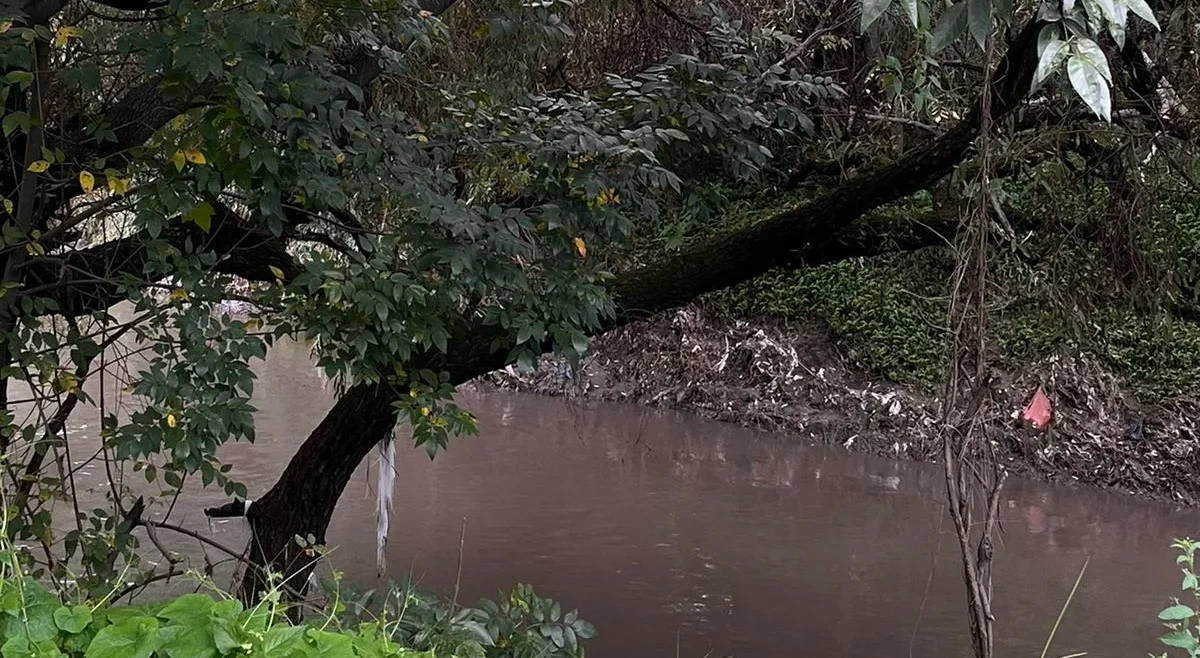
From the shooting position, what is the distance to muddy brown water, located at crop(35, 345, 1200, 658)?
18.5 ft

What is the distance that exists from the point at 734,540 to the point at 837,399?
321 centimetres

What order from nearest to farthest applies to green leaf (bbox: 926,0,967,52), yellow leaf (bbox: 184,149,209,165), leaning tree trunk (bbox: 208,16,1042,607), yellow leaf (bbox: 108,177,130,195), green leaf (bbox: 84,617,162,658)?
green leaf (bbox: 926,0,967,52)
green leaf (bbox: 84,617,162,658)
yellow leaf (bbox: 184,149,209,165)
yellow leaf (bbox: 108,177,130,195)
leaning tree trunk (bbox: 208,16,1042,607)

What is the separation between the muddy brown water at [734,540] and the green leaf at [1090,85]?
3471 millimetres

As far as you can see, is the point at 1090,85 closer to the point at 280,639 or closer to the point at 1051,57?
the point at 1051,57

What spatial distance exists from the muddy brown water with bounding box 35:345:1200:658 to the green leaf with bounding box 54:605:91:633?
3.01 metres

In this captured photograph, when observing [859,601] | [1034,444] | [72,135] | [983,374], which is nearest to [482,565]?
[859,601]

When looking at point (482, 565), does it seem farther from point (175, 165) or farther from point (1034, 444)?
point (1034, 444)

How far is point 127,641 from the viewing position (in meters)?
1.63

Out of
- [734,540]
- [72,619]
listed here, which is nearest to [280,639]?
[72,619]

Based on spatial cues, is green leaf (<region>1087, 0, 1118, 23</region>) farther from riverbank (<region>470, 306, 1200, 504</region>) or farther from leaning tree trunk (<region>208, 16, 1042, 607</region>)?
riverbank (<region>470, 306, 1200, 504</region>)

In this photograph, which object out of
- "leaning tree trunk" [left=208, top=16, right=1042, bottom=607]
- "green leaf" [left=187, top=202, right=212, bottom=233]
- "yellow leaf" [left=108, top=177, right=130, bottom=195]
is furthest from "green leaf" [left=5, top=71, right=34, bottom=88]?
"leaning tree trunk" [left=208, top=16, right=1042, bottom=607]

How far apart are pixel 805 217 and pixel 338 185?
1943 mm

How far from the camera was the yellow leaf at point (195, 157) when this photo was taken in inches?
95.2

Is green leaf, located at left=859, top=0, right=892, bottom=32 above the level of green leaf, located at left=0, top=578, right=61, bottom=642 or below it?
above
